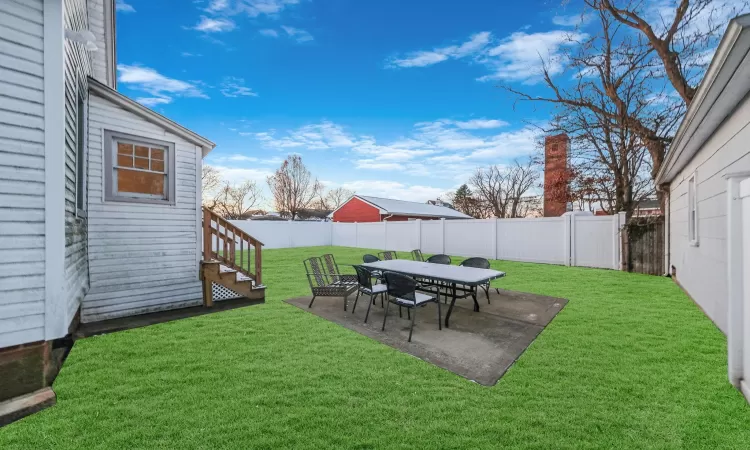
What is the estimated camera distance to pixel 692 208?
6.25m

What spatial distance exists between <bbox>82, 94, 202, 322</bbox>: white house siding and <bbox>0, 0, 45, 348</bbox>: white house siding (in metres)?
2.60

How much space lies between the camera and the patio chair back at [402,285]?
4.26m

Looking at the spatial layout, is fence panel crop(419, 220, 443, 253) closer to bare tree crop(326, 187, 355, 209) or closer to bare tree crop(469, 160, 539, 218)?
bare tree crop(469, 160, 539, 218)

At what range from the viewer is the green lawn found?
2186mm

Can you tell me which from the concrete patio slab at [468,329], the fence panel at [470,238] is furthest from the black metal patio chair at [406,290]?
the fence panel at [470,238]

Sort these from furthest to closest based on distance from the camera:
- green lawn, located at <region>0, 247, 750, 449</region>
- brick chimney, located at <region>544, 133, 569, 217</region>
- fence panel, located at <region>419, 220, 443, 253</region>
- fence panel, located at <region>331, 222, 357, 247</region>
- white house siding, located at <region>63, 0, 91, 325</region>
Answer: fence panel, located at <region>331, 222, 357, 247</region> < fence panel, located at <region>419, 220, 443, 253</region> < brick chimney, located at <region>544, 133, 569, 217</region> < white house siding, located at <region>63, 0, 91, 325</region> < green lawn, located at <region>0, 247, 750, 449</region>

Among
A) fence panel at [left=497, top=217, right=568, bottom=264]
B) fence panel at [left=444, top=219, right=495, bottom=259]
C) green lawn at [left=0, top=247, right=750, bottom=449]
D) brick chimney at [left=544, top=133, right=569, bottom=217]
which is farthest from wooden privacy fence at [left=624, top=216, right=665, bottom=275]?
green lawn at [left=0, top=247, right=750, bottom=449]

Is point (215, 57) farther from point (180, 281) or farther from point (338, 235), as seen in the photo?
point (338, 235)

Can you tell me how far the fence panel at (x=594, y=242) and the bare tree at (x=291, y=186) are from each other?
27.5m

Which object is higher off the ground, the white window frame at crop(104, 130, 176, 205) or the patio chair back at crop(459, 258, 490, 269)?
the white window frame at crop(104, 130, 176, 205)

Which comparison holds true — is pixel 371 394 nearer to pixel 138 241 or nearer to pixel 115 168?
pixel 138 241

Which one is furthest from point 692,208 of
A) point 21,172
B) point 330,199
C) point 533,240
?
point 330,199

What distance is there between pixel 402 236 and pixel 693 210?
40.4ft

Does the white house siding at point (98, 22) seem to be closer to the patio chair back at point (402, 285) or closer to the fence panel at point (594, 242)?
the patio chair back at point (402, 285)
